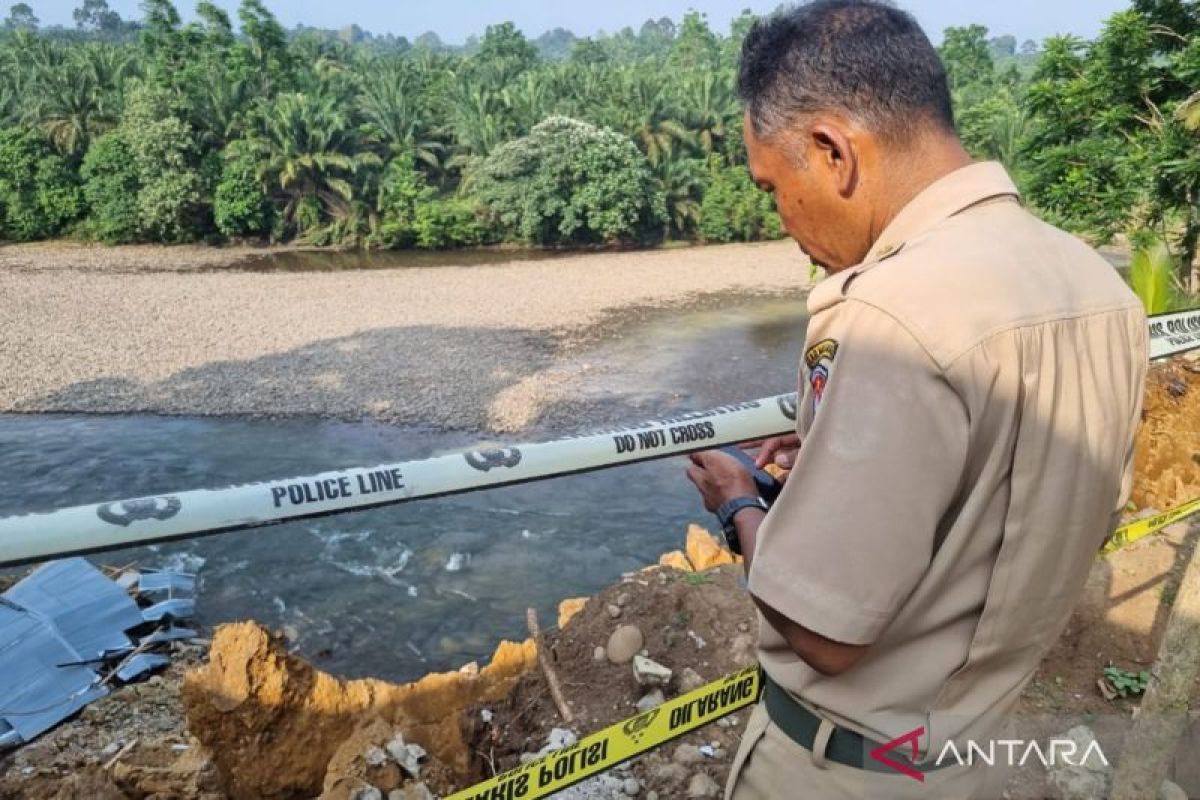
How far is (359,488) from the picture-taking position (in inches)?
65.7

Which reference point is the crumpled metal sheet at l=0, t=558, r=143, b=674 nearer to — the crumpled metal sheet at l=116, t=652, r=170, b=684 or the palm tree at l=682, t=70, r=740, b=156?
the crumpled metal sheet at l=116, t=652, r=170, b=684

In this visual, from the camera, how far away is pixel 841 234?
1359 mm

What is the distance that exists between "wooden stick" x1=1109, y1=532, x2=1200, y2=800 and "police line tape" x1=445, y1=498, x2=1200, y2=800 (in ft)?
3.82

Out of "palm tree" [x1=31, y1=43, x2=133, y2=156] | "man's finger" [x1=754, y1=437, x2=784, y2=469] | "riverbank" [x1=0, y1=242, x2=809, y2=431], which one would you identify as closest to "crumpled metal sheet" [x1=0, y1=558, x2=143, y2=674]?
"man's finger" [x1=754, y1=437, x2=784, y2=469]

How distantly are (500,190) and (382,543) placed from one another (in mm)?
22597

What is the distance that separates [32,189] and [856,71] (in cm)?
3720

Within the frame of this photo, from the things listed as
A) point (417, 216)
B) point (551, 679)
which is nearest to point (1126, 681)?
point (551, 679)

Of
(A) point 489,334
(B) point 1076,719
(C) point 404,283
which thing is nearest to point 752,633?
(B) point 1076,719

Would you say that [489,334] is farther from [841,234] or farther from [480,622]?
→ [841,234]

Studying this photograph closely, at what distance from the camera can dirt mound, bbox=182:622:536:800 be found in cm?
357

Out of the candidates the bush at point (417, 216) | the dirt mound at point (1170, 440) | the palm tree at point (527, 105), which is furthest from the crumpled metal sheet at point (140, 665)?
the palm tree at point (527, 105)

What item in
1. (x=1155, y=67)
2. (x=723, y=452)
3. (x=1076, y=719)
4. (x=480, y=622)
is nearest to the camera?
(x=723, y=452)

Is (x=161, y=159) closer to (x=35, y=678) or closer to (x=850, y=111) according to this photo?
(x=35, y=678)

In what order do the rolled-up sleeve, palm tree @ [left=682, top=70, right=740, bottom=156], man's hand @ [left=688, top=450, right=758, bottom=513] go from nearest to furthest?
1. the rolled-up sleeve
2. man's hand @ [left=688, top=450, right=758, bottom=513]
3. palm tree @ [left=682, top=70, right=740, bottom=156]
